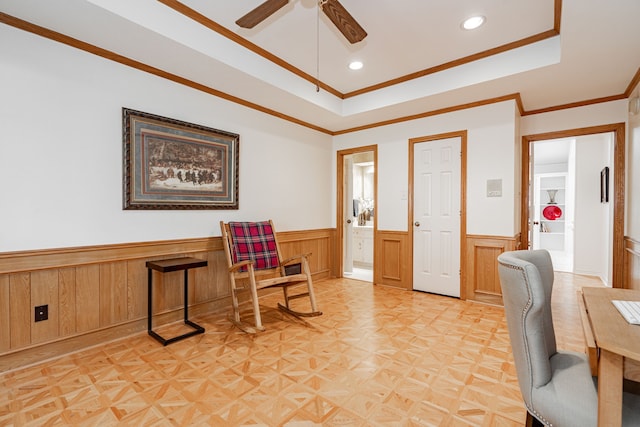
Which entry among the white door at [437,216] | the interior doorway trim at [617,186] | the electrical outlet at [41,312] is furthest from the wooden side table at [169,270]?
the interior doorway trim at [617,186]

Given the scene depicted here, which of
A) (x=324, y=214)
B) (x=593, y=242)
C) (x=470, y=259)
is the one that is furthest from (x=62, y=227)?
(x=593, y=242)

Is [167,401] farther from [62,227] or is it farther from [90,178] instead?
[90,178]

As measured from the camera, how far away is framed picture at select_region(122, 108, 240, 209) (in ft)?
8.73

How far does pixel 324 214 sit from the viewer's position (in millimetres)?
4863

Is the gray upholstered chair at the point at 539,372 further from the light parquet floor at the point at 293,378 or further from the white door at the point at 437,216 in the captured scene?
the white door at the point at 437,216

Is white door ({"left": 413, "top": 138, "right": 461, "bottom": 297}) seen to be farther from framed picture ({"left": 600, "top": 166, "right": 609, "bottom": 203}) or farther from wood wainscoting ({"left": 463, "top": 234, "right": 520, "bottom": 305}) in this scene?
framed picture ({"left": 600, "top": 166, "right": 609, "bottom": 203})

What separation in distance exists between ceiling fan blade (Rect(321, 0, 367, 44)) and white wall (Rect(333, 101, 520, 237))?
2246mm

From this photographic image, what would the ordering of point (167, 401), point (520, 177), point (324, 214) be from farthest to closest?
1. point (324, 214)
2. point (520, 177)
3. point (167, 401)

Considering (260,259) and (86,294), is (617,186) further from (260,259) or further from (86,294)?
(86,294)

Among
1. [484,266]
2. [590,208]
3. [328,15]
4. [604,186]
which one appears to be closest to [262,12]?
[328,15]

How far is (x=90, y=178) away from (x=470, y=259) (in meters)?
3.97

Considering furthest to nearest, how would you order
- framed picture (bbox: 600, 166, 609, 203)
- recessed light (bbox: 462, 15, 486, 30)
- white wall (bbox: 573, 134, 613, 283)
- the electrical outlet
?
white wall (bbox: 573, 134, 613, 283) → framed picture (bbox: 600, 166, 609, 203) → recessed light (bbox: 462, 15, 486, 30) → the electrical outlet

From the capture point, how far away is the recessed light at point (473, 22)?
2480 mm

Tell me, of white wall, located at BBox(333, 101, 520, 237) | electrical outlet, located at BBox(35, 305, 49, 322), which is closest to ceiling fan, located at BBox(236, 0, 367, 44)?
white wall, located at BBox(333, 101, 520, 237)
